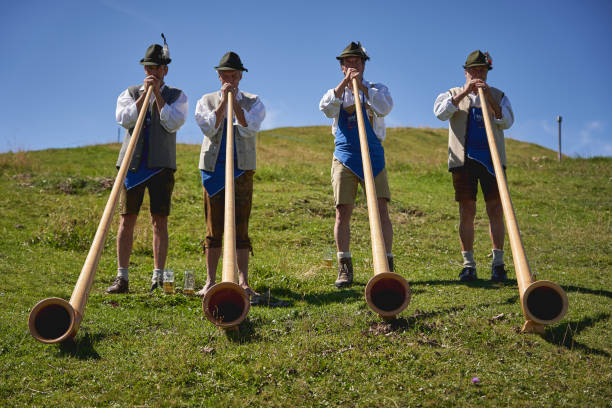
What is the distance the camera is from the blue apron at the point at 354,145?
5715mm

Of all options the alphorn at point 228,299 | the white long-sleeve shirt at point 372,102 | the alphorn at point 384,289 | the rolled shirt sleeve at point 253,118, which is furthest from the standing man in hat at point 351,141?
the alphorn at point 228,299

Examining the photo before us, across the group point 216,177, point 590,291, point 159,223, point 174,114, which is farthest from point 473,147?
point 159,223

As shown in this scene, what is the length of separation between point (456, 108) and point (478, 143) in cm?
42

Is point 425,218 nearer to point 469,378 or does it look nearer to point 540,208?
point 540,208

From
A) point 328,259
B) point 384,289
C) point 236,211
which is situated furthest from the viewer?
point 328,259

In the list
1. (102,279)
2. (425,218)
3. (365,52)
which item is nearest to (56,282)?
(102,279)

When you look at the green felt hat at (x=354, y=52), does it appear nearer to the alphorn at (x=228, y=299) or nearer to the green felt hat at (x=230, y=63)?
the green felt hat at (x=230, y=63)

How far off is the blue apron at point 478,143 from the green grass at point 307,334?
1226 mm

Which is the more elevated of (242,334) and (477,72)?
(477,72)

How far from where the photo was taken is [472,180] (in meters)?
5.83

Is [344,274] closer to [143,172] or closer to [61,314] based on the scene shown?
[143,172]

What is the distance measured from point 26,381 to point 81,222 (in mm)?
6310

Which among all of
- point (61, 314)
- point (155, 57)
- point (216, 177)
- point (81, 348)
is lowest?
point (81, 348)

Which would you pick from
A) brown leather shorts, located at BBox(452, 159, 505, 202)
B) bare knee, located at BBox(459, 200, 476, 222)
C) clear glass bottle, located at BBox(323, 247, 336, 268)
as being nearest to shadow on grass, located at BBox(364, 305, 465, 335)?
bare knee, located at BBox(459, 200, 476, 222)
